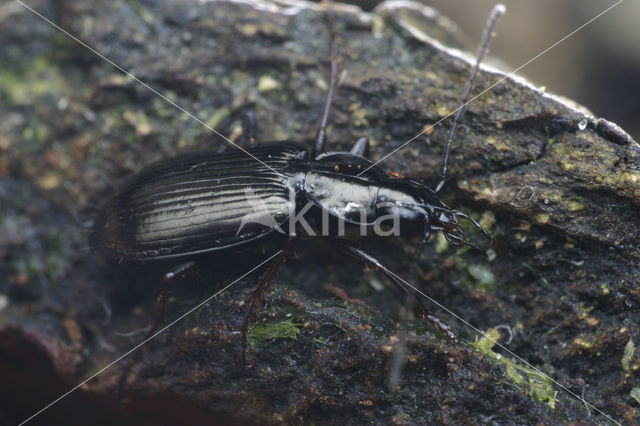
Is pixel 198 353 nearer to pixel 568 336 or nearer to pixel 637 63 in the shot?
pixel 568 336

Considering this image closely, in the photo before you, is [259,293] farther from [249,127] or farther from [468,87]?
[468,87]

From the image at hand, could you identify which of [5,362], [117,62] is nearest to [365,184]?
[117,62]

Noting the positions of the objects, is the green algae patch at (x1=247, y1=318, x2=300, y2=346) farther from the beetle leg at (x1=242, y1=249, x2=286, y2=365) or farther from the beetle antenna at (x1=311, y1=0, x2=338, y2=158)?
the beetle antenna at (x1=311, y1=0, x2=338, y2=158)

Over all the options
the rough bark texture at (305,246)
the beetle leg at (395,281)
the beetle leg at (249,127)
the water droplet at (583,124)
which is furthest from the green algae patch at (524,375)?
the beetle leg at (249,127)

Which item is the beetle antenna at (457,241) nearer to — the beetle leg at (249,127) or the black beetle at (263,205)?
the black beetle at (263,205)

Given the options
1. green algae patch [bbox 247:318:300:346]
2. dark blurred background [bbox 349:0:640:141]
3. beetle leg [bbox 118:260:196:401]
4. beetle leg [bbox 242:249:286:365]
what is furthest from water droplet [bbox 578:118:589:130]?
beetle leg [bbox 118:260:196:401]

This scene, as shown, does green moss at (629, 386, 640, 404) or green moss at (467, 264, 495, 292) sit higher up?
green moss at (467, 264, 495, 292)
